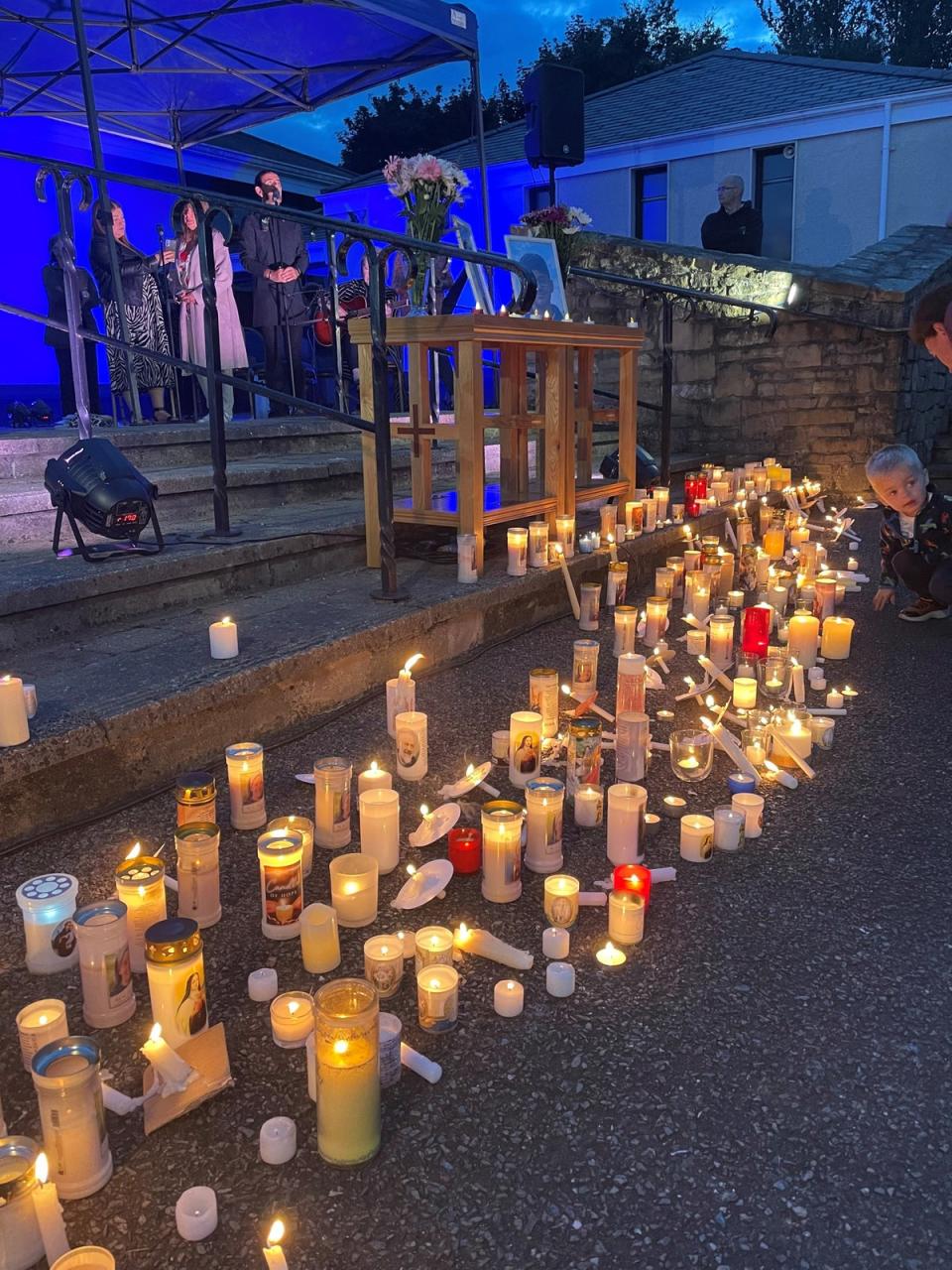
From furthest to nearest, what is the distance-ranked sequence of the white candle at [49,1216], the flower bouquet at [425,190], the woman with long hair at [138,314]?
the woman with long hair at [138,314] → the flower bouquet at [425,190] → the white candle at [49,1216]

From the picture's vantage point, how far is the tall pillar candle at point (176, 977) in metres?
1.61

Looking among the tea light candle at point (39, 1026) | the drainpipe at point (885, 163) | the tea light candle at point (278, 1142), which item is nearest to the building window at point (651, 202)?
the drainpipe at point (885, 163)

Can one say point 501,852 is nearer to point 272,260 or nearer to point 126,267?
point 126,267

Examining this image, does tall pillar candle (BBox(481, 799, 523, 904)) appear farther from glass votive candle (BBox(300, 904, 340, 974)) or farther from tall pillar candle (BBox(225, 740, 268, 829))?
tall pillar candle (BBox(225, 740, 268, 829))

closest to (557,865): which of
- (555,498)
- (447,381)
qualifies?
(555,498)

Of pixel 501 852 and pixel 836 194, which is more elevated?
pixel 836 194

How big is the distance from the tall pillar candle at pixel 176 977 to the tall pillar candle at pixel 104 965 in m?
0.12

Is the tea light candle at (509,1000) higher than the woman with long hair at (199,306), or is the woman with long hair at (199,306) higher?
the woman with long hair at (199,306)

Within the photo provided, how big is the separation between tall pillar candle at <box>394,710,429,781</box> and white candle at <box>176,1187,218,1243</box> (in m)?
1.49

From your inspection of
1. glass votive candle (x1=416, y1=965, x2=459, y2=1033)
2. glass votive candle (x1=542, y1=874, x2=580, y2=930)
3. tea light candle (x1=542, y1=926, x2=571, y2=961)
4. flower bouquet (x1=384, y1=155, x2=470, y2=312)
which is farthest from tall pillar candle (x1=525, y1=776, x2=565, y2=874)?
flower bouquet (x1=384, y1=155, x2=470, y2=312)

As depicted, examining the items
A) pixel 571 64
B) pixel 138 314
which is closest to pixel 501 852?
pixel 138 314

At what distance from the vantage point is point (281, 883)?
78.4 inches

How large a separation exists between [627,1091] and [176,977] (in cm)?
76

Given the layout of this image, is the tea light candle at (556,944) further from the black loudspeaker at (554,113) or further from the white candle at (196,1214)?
the black loudspeaker at (554,113)
